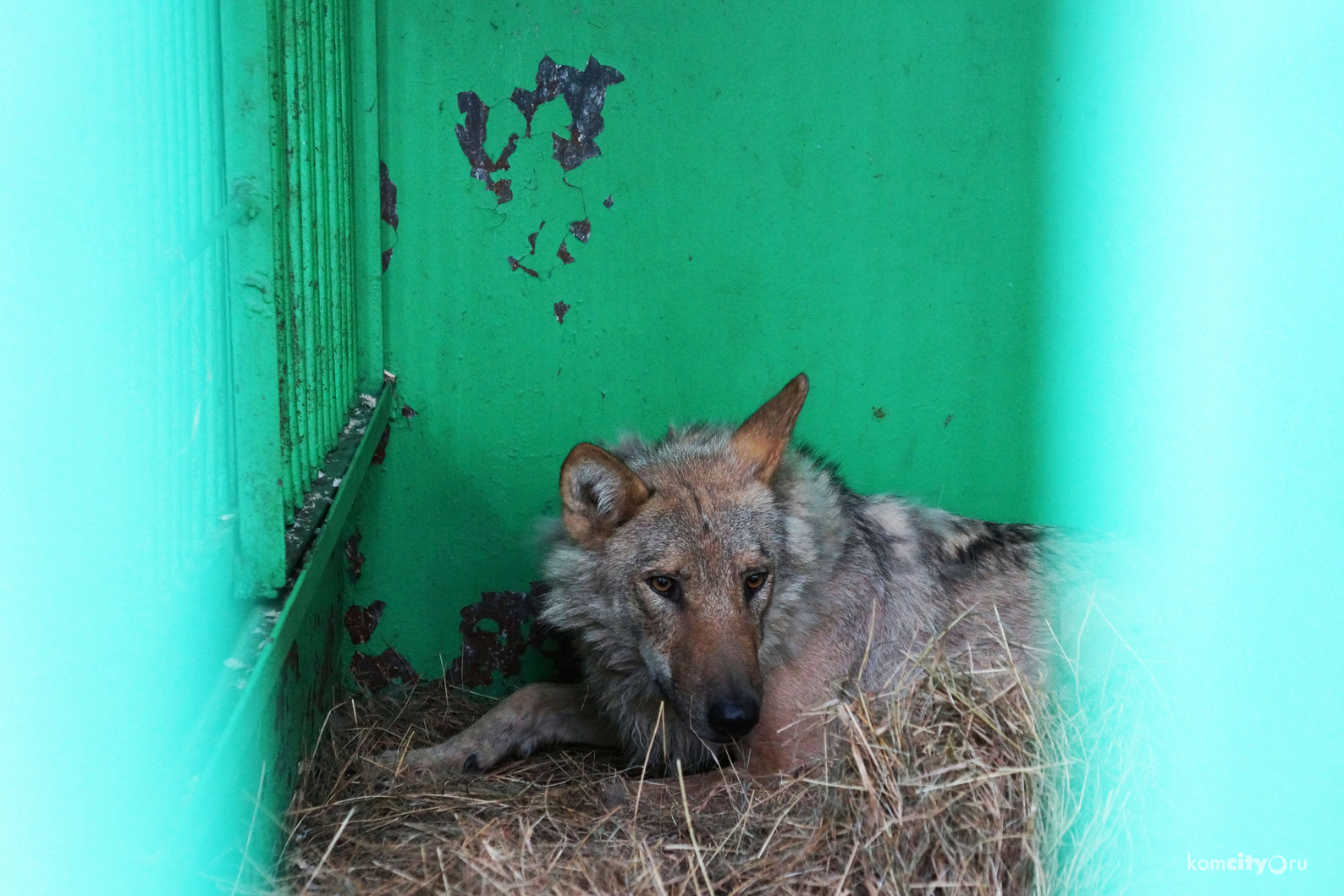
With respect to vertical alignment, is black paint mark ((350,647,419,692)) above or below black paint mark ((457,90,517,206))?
below

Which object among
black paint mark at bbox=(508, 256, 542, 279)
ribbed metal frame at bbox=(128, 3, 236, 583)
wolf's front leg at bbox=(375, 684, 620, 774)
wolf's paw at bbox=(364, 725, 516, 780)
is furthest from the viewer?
black paint mark at bbox=(508, 256, 542, 279)

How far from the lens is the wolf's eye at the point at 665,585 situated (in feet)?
9.95

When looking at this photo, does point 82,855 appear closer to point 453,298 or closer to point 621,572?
point 621,572

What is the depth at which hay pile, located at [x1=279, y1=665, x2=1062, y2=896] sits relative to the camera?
90.0 inches

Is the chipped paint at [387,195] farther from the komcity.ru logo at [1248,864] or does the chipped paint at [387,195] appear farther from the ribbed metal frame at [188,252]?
the komcity.ru logo at [1248,864]

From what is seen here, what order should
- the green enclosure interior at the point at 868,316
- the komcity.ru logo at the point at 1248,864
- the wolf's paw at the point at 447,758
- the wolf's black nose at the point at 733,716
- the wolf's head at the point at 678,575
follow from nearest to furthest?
1. the komcity.ru logo at the point at 1248,864
2. the green enclosure interior at the point at 868,316
3. the wolf's black nose at the point at 733,716
4. the wolf's head at the point at 678,575
5. the wolf's paw at the point at 447,758

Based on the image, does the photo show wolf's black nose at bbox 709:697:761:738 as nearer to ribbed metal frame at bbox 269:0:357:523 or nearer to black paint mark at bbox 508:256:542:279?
ribbed metal frame at bbox 269:0:357:523

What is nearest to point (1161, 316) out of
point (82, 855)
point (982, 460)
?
point (982, 460)

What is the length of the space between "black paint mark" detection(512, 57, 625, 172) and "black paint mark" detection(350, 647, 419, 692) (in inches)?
79.6

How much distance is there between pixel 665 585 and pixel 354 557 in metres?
1.57

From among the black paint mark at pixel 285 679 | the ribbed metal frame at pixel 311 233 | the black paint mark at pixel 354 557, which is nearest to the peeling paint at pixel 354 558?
the black paint mark at pixel 354 557

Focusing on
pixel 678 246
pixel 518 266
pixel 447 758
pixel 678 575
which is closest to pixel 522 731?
pixel 447 758

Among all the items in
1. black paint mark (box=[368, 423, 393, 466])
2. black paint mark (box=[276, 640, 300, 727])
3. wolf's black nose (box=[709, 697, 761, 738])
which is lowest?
wolf's black nose (box=[709, 697, 761, 738])

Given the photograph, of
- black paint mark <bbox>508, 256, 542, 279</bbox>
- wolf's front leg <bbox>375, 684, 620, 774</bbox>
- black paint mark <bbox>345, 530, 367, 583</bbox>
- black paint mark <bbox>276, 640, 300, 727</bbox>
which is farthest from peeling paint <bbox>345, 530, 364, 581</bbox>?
black paint mark <bbox>508, 256, 542, 279</bbox>
